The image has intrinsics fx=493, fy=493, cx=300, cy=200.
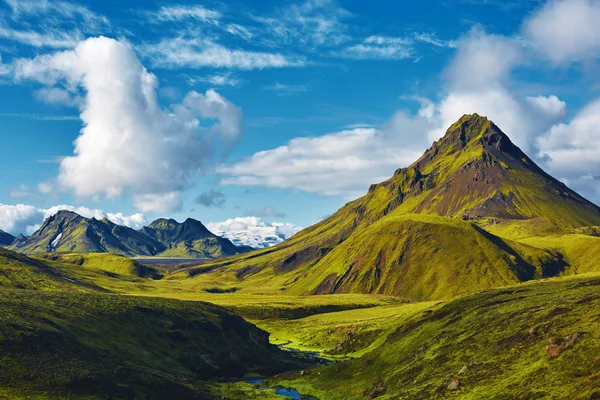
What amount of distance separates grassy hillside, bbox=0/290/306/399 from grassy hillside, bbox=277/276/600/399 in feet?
103

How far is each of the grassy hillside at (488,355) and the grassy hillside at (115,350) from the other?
31.5 metres

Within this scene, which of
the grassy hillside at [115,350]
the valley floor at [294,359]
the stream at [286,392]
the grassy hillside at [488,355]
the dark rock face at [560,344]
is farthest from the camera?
the stream at [286,392]

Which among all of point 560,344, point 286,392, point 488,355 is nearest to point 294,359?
point 286,392

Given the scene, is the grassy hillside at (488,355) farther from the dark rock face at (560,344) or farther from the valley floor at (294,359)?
the valley floor at (294,359)

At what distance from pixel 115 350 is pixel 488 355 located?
98.0m

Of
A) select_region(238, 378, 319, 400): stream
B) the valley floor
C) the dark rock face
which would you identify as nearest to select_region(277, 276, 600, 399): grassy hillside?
the dark rock face

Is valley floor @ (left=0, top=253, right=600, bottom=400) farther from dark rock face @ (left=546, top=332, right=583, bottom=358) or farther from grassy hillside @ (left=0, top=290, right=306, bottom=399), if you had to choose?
grassy hillside @ (left=0, top=290, right=306, bottom=399)

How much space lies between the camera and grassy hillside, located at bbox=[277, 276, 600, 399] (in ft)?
271

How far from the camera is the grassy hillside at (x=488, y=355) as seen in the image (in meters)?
82.6

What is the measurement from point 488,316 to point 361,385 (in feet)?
128

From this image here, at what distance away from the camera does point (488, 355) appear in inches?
4190

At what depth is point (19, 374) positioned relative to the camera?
337 ft

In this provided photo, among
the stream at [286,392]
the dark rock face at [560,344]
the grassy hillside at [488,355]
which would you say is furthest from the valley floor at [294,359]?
the stream at [286,392]

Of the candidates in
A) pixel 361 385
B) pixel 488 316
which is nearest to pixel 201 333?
pixel 361 385
